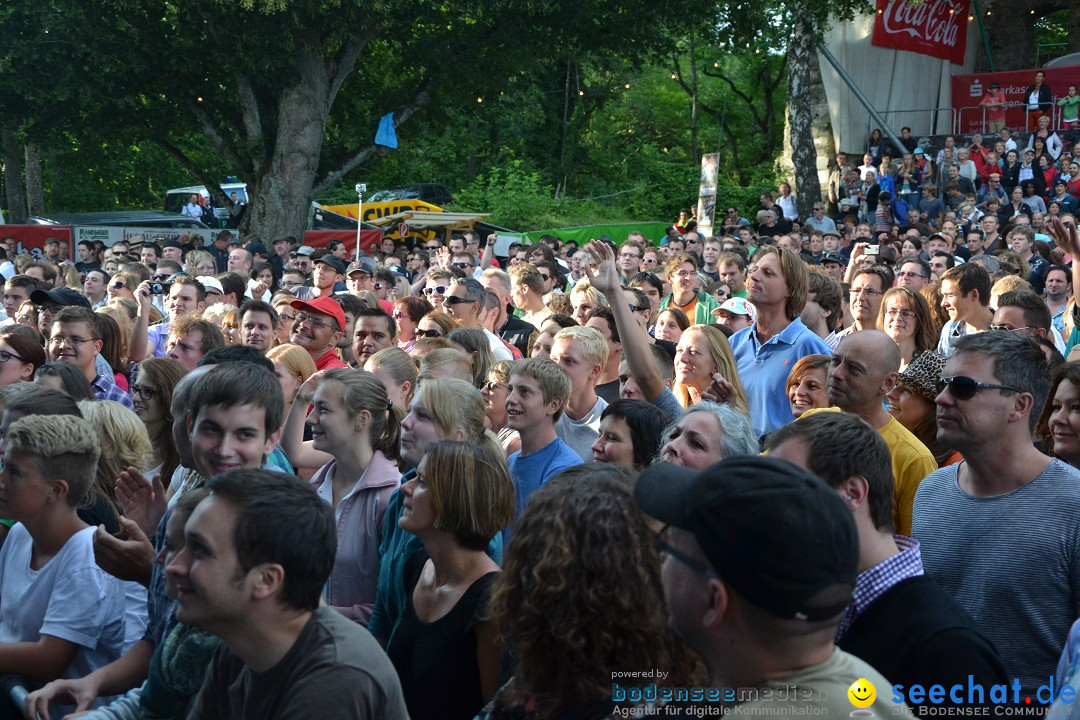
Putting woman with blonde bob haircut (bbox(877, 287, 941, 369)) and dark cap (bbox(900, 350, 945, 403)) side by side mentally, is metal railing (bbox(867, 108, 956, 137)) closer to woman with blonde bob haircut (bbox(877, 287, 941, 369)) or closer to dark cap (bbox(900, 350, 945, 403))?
woman with blonde bob haircut (bbox(877, 287, 941, 369))

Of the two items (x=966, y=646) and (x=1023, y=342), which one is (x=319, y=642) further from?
(x=1023, y=342)

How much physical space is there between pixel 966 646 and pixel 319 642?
1.53 metres

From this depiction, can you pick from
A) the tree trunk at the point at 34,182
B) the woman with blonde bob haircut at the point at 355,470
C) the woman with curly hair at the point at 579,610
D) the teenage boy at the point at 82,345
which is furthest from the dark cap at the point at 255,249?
the tree trunk at the point at 34,182

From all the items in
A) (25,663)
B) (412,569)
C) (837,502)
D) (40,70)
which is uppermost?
(40,70)

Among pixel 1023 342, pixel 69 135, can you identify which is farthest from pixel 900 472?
pixel 69 135

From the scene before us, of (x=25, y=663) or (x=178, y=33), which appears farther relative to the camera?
(x=178, y=33)

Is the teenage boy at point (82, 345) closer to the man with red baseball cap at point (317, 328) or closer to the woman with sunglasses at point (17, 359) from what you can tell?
the woman with sunglasses at point (17, 359)

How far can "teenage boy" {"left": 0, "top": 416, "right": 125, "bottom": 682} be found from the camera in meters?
3.79

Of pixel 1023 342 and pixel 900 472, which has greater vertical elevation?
pixel 1023 342

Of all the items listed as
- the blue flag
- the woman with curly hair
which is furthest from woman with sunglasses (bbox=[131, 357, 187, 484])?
the blue flag

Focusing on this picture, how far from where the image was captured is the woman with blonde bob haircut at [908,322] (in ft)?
23.6

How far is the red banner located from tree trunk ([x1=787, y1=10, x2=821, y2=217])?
4.40m

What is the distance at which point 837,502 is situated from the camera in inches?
84.3

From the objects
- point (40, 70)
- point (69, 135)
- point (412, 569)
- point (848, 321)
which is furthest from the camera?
point (69, 135)
